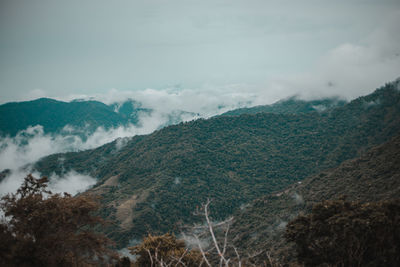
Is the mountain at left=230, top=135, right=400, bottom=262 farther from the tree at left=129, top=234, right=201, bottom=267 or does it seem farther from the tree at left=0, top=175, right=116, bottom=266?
the tree at left=0, top=175, right=116, bottom=266

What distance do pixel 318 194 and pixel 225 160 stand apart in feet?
234

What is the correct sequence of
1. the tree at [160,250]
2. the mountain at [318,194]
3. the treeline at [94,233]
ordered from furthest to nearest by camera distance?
the mountain at [318,194] → the tree at [160,250] → the treeline at [94,233]

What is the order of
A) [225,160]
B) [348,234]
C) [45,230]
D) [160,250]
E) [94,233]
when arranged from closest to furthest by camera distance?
[45,230] → [348,234] → [94,233] → [160,250] → [225,160]

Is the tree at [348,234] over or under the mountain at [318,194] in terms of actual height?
over

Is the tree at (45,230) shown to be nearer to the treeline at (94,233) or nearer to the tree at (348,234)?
the treeline at (94,233)

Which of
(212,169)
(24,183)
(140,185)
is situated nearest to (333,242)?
(24,183)

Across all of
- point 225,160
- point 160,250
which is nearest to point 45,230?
point 160,250

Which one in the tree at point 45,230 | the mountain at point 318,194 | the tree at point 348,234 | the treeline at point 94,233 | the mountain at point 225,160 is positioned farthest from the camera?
the mountain at point 225,160

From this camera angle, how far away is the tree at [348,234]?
49.0 ft

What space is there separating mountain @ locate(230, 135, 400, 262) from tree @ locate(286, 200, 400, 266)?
31.4 meters

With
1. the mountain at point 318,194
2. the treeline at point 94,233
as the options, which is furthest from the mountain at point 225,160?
the treeline at point 94,233

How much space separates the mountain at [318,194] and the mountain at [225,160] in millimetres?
24615

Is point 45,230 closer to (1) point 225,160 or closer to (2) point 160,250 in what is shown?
(2) point 160,250

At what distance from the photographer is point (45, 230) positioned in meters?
14.0
